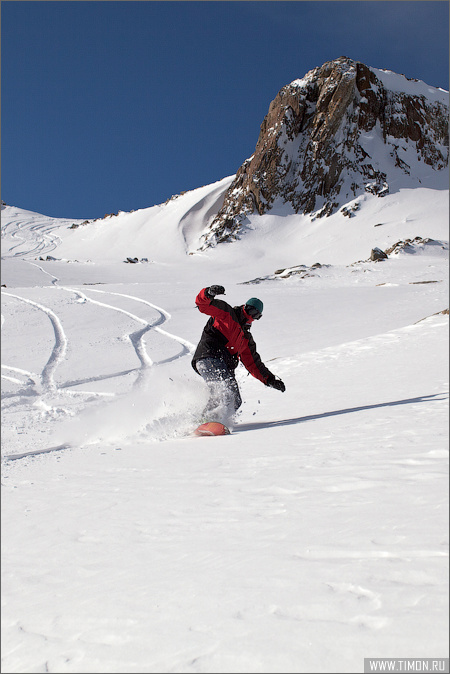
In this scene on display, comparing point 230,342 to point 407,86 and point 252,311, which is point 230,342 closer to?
point 252,311

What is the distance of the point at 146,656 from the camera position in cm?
137

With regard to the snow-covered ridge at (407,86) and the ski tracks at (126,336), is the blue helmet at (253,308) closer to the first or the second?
the ski tracks at (126,336)

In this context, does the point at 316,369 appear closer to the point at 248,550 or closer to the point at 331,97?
the point at 248,550

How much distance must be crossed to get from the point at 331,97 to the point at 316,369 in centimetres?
4969

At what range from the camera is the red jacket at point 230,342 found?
5.61 metres

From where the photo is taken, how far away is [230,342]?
18.6 ft

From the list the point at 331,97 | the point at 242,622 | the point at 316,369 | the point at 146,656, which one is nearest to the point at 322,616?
the point at 242,622

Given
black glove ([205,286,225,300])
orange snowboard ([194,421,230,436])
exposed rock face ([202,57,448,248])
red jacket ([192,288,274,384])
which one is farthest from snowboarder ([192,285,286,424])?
exposed rock face ([202,57,448,248])

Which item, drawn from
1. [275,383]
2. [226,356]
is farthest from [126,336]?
[275,383]

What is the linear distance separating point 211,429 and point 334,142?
49.3 metres

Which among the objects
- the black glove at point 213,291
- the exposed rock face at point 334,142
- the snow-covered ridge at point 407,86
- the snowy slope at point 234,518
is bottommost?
the snowy slope at point 234,518

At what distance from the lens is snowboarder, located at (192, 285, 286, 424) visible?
560 cm

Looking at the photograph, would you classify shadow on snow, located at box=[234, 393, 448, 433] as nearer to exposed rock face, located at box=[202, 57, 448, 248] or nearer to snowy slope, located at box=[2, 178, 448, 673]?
snowy slope, located at box=[2, 178, 448, 673]

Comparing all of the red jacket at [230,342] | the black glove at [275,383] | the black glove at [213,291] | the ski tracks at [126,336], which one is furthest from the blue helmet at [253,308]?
the ski tracks at [126,336]
